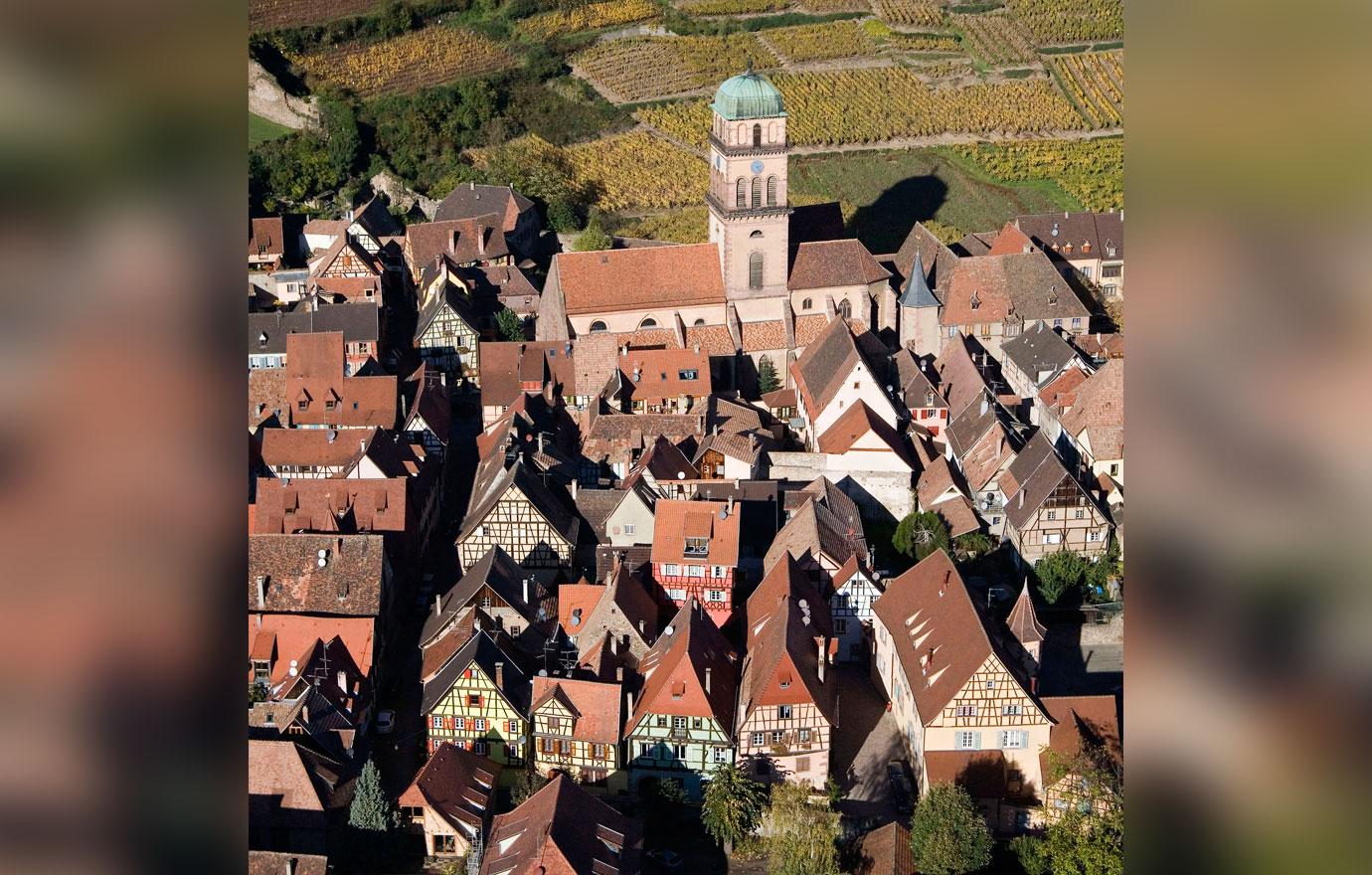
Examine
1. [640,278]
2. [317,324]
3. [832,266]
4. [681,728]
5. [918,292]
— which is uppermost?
[832,266]

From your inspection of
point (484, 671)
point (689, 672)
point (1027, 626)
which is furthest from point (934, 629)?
point (484, 671)

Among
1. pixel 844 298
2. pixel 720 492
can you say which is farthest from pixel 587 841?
pixel 844 298

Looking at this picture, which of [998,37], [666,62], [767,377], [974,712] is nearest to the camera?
[974,712]

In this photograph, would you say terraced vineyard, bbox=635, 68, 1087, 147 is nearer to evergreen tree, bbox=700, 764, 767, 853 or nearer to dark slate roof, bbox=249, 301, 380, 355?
dark slate roof, bbox=249, 301, 380, 355

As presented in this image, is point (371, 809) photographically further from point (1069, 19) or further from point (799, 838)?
point (1069, 19)

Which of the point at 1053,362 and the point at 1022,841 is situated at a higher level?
the point at 1053,362
